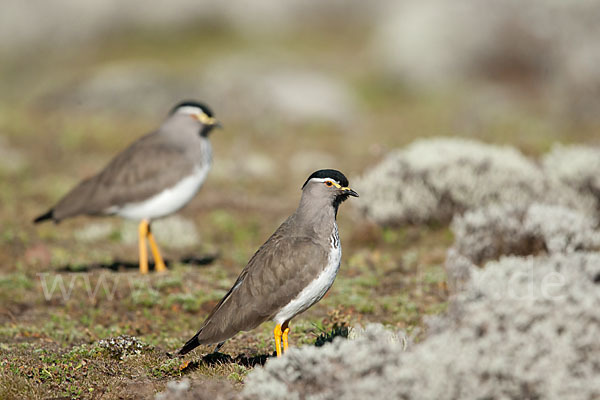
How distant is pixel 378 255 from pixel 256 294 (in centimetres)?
559

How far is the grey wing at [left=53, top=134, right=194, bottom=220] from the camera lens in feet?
35.7

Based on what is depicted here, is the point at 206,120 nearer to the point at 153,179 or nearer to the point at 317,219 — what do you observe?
the point at 153,179

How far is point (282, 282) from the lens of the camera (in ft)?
22.3

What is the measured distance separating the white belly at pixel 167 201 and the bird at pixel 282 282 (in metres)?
3.96

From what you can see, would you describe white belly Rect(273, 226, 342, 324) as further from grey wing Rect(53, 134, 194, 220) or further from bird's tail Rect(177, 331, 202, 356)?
grey wing Rect(53, 134, 194, 220)

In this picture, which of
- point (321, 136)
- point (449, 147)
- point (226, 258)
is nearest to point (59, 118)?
point (321, 136)

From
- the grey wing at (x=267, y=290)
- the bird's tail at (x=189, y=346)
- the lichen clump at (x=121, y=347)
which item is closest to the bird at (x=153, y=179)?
the lichen clump at (x=121, y=347)

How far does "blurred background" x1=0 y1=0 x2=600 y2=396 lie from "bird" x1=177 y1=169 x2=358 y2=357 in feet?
6.80

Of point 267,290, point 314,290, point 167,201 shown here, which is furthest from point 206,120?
point 314,290

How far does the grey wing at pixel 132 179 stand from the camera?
10867mm

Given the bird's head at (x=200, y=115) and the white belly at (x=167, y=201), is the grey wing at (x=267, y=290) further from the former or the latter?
the bird's head at (x=200, y=115)

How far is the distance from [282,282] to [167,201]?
4541 mm

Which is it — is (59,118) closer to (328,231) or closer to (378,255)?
(378,255)

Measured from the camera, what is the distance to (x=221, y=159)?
18.7m
